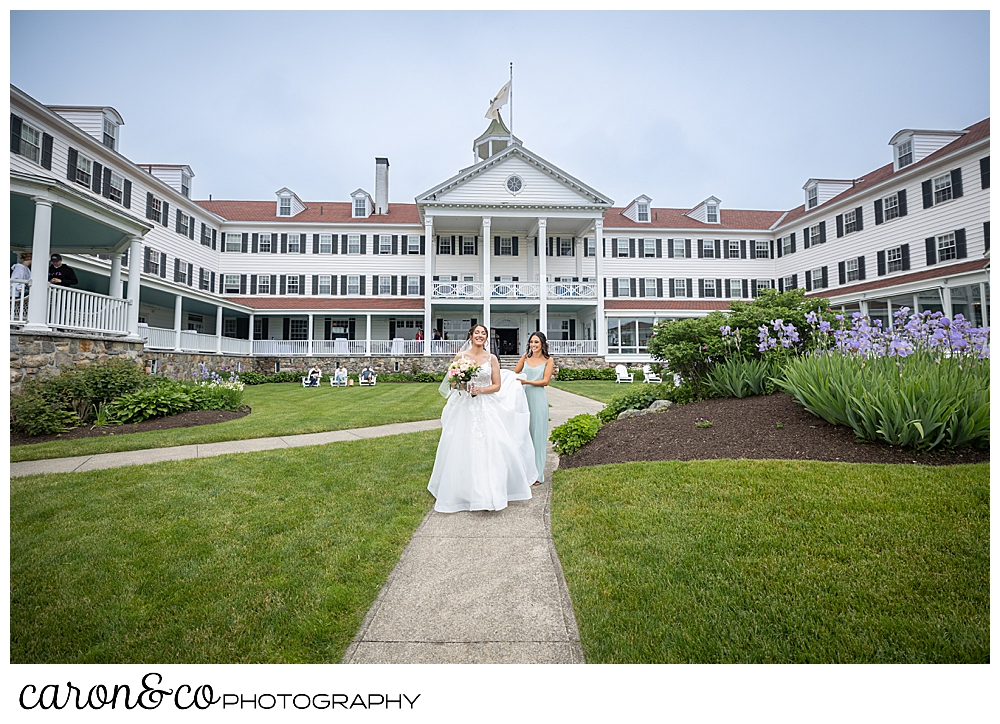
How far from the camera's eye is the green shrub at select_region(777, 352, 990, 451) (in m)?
4.05

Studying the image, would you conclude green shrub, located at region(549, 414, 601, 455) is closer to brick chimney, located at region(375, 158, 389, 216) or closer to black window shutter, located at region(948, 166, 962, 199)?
black window shutter, located at region(948, 166, 962, 199)

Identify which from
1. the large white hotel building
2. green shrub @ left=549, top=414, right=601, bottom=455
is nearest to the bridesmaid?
green shrub @ left=549, top=414, right=601, bottom=455

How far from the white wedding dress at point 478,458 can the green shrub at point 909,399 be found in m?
3.29

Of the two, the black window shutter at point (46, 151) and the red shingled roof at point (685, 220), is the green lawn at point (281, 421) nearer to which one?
the black window shutter at point (46, 151)

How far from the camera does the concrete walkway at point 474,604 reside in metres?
2.21

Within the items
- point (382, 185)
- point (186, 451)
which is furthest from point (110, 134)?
point (186, 451)

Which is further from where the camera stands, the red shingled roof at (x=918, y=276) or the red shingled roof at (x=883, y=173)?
the red shingled roof at (x=918, y=276)

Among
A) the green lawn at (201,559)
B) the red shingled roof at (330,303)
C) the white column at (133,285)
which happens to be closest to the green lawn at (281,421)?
the green lawn at (201,559)

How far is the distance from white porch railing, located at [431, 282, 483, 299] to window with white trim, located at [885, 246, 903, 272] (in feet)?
61.8

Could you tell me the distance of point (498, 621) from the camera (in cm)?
241
